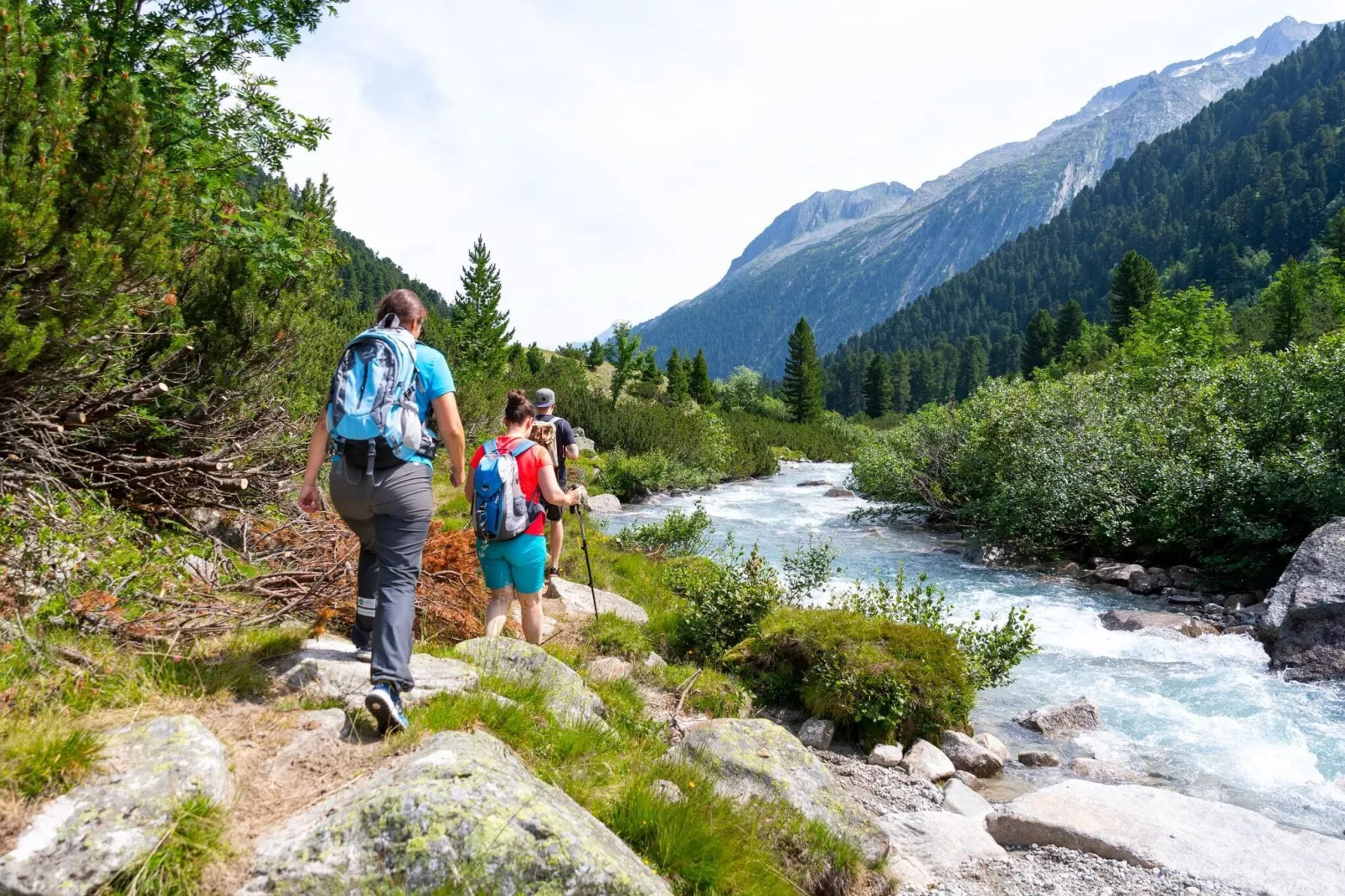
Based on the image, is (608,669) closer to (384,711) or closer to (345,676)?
(345,676)

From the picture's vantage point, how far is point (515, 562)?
5.25 meters

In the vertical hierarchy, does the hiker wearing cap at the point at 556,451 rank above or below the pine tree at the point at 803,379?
below

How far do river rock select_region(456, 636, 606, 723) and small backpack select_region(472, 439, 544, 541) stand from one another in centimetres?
76

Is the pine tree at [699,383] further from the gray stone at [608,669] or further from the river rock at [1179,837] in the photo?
the river rock at [1179,837]

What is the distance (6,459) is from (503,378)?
29377 mm

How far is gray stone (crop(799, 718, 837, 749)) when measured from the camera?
664 centimetres

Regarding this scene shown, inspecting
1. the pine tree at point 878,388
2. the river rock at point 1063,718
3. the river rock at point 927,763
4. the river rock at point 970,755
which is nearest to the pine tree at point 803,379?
the pine tree at point 878,388

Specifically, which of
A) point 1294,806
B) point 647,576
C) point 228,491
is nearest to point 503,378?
point 647,576

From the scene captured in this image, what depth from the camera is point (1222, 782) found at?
671 centimetres

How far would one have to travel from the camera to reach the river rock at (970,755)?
662cm

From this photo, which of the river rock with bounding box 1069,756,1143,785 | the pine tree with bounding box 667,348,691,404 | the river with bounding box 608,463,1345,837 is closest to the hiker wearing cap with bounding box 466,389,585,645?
the river with bounding box 608,463,1345,837

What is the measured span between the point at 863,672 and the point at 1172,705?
15.2 feet

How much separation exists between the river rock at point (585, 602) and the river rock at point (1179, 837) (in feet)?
15.0

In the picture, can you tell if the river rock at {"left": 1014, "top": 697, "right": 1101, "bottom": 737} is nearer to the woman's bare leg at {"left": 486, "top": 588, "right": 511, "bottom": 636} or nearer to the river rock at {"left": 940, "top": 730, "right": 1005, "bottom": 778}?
the river rock at {"left": 940, "top": 730, "right": 1005, "bottom": 778}
